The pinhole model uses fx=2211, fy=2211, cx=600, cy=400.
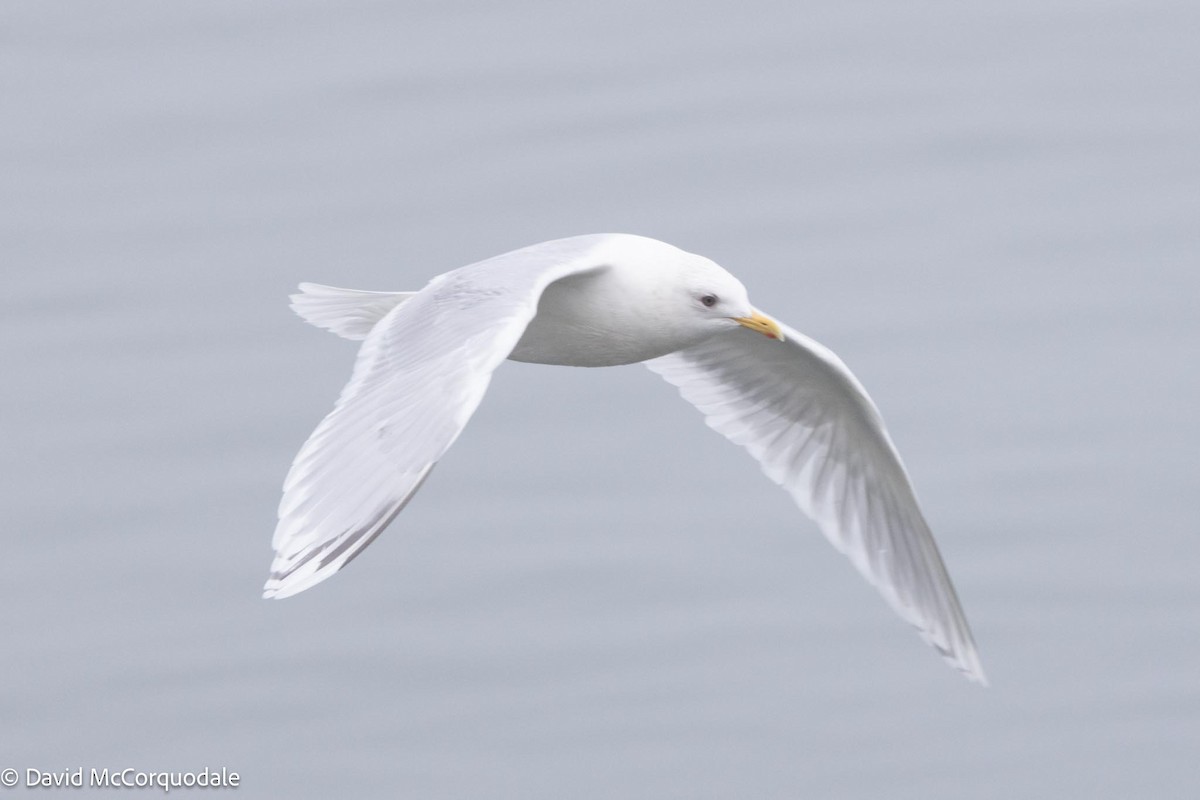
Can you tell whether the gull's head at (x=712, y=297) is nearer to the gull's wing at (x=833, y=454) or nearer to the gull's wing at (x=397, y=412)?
the gull's wing at (x=397, y=412)

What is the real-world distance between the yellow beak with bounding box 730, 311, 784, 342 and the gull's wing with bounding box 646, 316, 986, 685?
0.64 m

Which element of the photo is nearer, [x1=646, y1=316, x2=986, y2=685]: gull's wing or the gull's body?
the gull's body

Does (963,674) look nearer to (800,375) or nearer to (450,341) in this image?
(800,375)

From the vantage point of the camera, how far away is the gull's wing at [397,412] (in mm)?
4770

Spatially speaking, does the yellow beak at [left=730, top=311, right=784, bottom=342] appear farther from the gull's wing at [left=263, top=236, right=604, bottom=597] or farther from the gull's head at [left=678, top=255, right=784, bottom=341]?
the gull's wing at [left=263, top=236, right=604, bottom=597]

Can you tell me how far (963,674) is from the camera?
22.2 feet

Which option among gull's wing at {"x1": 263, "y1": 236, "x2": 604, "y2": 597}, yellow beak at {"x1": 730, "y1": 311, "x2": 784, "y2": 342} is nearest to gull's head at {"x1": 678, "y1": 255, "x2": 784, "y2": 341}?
yellow beak at {"x1": 730, "y1": 311, "x2": 784, "y2": 342}

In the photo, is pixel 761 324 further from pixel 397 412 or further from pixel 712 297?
pixel 397 412

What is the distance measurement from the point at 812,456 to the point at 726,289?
1.26m

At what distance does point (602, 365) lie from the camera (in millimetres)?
6121

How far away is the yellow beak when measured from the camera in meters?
6.11

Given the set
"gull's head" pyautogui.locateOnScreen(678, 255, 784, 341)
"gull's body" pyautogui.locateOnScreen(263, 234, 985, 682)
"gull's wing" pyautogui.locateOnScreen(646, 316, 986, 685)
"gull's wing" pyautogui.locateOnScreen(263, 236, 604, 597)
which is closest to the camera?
"gull's wing" pyautogui.locateOnScreen(263, 236, 604, 597)

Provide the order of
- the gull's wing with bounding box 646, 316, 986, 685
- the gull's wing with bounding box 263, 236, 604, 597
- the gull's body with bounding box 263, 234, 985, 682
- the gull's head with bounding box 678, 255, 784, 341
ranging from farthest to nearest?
the gull's wing with bounding box 646, 316, 986, 685, the gull's head with bounding box 678, 255, 784, 341, the gull's body with bounding box 263, 234, 985, 682, the gull's wing with bounding box 263, 236, 604, 597

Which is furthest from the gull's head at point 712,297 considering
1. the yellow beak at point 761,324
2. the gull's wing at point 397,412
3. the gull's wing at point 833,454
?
the gull's wing at point 833,454
